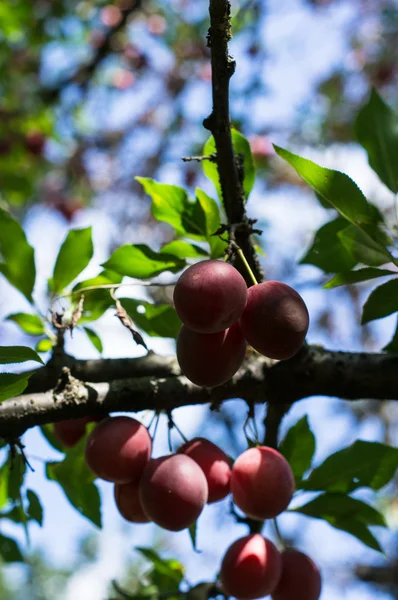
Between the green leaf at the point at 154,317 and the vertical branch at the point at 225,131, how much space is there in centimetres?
25

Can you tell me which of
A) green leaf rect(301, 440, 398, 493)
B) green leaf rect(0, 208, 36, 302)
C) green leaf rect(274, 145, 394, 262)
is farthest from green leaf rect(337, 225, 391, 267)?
green leaf rect(0, 208, 36, 302)

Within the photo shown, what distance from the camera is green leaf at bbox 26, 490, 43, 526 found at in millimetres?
1515

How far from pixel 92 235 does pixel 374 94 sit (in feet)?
2.46

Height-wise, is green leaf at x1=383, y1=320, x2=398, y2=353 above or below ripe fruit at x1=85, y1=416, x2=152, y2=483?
above

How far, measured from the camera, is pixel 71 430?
1544 mm

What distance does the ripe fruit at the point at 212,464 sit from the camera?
53.9 inches

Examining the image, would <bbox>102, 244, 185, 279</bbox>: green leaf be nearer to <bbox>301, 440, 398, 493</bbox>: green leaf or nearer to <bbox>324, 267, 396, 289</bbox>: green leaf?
<bbox>324, 267, 396, 289</bbox>: green leaf

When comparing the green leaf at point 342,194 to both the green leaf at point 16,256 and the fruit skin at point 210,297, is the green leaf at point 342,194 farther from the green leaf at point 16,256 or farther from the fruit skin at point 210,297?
the green leaf at point 16,256

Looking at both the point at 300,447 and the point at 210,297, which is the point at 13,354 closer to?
the point at 210,297

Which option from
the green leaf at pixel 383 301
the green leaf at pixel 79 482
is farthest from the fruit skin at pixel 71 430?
the green leaf at pixel 383 301

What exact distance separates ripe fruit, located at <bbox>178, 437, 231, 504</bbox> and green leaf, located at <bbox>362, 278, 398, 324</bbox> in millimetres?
445

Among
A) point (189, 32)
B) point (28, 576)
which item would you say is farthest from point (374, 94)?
point (28, 576)

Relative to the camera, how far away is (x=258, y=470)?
132 cm

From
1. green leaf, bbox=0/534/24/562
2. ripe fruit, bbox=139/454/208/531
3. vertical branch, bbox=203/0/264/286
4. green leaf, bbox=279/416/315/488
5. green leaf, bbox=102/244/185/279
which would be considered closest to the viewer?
vertical branch, bbox=203/0/264/286
